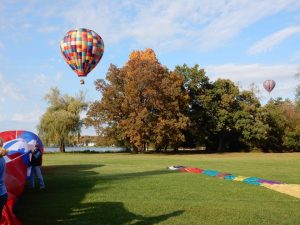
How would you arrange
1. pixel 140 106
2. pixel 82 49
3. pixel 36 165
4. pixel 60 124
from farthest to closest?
1. pixel 60 124
2. pixel 140 106
3. pixel 82 49
4. pixel 36 165

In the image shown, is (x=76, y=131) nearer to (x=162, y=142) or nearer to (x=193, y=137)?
(x=162, y=142)

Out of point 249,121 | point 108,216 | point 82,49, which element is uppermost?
point 82,49

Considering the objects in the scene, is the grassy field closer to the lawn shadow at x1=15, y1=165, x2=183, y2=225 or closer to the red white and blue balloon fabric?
the lawn shadow at x1=15, y1=165, x2=183, y2=225

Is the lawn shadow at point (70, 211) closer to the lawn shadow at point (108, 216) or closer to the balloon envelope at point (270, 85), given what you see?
the lawn shadow at point (108, 216)

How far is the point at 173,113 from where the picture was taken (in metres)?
52.5

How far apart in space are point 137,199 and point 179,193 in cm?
201

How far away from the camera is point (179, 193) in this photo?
14.0 meters

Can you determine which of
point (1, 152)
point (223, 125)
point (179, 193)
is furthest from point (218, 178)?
point (223, 125)

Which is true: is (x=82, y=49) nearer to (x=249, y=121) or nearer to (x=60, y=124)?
(x=60, y=124)

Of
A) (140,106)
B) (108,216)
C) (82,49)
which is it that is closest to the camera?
(108,216)

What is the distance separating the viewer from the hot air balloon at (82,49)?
29750 millimetres

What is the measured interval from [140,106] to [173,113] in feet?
14.1

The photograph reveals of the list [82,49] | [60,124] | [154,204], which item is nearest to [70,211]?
[154,204]

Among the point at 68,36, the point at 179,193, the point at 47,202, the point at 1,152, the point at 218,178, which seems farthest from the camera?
the point at 68,36
